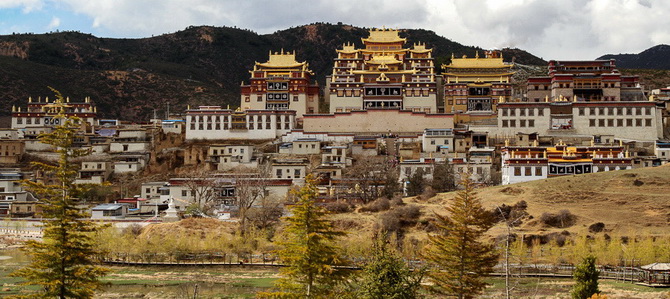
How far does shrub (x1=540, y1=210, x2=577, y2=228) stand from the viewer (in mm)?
70500

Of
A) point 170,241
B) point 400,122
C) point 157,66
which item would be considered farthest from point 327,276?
point 157,66

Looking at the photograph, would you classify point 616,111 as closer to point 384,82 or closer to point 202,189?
point 384,82

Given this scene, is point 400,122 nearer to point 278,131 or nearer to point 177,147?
point 278,131

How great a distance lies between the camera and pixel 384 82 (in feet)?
384

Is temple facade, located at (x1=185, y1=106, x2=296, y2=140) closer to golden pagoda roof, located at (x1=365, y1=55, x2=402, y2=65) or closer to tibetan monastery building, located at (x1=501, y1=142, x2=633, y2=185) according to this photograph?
golden pagoda roof, located at (x1=365, y1=55, x2=402, y2=65)

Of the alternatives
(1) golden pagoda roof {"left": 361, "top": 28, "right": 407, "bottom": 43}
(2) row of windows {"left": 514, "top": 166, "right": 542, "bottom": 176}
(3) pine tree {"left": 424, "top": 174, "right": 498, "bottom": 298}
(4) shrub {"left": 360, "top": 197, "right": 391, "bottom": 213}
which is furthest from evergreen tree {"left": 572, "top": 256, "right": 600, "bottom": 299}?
(1) golden pagoda roof {"left": 361, "top": 28, "right": 407, "bottom": 43}

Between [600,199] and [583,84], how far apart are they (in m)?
39.7

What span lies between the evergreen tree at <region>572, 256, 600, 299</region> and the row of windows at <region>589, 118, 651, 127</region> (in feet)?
201

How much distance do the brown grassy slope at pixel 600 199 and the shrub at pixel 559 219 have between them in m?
0.51

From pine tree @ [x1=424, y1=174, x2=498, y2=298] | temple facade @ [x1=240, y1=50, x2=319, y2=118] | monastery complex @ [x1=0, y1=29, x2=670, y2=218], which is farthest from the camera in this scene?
temple facade @ [x1=240, y1=50, x2=319, y2=118]

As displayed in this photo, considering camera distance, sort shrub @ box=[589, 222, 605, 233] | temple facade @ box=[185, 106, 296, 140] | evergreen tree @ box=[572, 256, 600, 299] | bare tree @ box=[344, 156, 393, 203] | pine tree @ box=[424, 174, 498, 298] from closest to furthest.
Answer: pine tree @ box=[424, 174, 498, 298]
evergreen tree @ box=[572, 256, 600, 299]
shrub @ box=[589, 222, 605, 233]
bare tree @ box=[344, 156, 393, 203]
temple facade @ box=[185, 106, 296, 140]

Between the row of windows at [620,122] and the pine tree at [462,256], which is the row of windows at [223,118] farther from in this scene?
the pine tree at [462,256]

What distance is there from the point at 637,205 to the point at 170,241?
38.7 metres

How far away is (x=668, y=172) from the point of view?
7788cm
